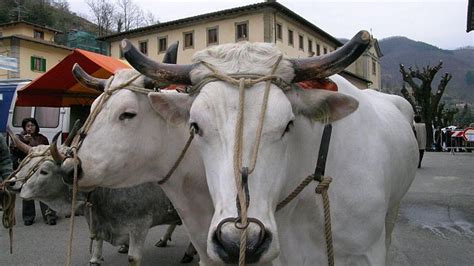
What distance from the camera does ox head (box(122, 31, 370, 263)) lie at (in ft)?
5.29

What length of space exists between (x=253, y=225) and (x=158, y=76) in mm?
1170

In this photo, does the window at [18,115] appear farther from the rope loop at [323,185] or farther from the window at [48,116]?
the rope loop at [323,185]

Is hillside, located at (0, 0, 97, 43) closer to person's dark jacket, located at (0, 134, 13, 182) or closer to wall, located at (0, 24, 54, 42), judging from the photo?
wall, located at (0, 24, 54, 42)

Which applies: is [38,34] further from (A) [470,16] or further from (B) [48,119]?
(A) [470,16]

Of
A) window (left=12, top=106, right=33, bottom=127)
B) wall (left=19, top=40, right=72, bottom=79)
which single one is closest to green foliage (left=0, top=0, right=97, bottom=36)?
wall (left=19, top=40, right=72, bottom=79)

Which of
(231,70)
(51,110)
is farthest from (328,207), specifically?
(51,110)

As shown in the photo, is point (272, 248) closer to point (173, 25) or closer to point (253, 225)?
point (253, 225)

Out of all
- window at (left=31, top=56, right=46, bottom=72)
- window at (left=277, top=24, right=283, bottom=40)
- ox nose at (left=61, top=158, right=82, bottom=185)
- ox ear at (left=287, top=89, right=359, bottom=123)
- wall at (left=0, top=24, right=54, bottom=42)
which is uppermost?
wall at (left=0, top=24, right=54, bottom=42)

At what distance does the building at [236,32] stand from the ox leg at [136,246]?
27.6 metres

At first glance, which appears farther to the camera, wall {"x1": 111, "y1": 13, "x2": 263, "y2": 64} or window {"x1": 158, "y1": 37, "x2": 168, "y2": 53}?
window {"x1": 158, "y1": 37, "x2": 168, "y2": 53}

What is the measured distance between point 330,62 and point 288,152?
0.53 m

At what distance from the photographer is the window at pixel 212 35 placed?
36938 mm

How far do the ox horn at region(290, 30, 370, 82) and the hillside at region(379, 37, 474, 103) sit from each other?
81.3m

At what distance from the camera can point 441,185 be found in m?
11.2
